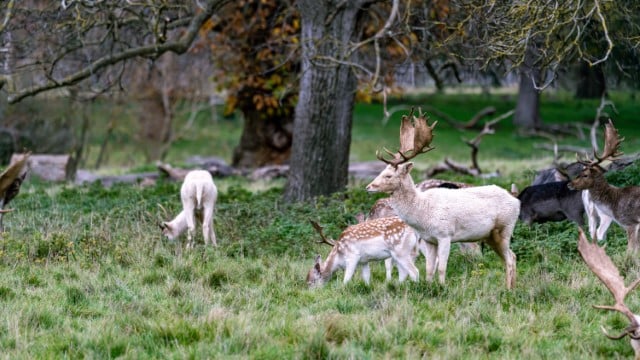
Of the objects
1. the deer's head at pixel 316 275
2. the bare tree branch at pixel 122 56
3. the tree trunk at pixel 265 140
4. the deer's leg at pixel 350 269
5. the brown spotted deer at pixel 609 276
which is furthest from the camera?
the tree trunk at pixel 265 140

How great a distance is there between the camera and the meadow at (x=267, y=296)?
6676mm

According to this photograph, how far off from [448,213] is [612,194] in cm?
331

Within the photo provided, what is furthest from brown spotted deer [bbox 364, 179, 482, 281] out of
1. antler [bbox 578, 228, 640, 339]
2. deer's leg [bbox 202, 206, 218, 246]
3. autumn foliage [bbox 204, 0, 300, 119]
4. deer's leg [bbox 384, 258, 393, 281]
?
autumn foliage [bbox 204, 0, 300, 119]

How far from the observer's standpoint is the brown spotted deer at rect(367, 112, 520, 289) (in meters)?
8.54

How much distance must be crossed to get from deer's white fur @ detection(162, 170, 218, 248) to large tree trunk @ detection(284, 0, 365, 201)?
2.46m

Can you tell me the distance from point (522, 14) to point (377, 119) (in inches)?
1235

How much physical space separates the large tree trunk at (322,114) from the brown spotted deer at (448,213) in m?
5.16

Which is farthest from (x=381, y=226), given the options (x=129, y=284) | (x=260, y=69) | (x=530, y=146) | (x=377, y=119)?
(x=377, y=119)

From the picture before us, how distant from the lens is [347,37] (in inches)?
542

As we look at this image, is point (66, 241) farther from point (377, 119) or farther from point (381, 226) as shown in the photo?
point (377, 119)

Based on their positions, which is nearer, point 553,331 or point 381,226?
A: point 553,331

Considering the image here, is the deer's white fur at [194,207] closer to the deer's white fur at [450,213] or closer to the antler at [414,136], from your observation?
the antler at [414,136]

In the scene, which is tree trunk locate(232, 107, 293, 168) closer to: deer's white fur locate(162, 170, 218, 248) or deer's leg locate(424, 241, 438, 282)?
deer's white fur locate(162, 170, 218, 248)

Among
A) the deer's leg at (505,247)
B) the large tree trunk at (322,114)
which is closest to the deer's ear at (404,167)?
the deer's leg at (505,247)
